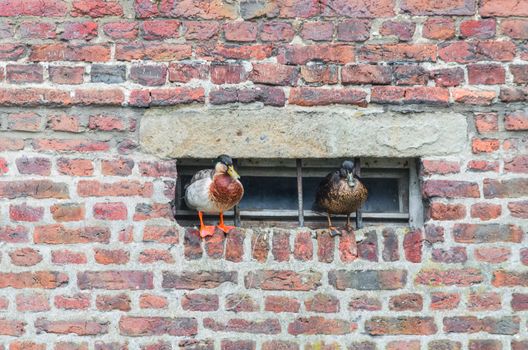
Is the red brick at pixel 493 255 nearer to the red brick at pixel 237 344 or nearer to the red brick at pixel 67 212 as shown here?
the red brick at pixel 237 344

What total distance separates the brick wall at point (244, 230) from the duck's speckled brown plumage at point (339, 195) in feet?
0.50

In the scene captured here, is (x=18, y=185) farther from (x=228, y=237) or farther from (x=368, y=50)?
(x=368, y=50)

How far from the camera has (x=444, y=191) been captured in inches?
138

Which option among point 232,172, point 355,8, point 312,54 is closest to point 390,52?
point 355,8

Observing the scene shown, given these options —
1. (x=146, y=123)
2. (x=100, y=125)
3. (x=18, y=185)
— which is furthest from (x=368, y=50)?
(x=18, y=185)

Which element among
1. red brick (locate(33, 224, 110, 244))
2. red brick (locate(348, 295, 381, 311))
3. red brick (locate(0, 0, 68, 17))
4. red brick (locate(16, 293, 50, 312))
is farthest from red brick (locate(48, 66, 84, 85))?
red brick (locate(348, 295, 381, 311))

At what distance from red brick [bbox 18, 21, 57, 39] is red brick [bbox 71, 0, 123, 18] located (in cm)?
14

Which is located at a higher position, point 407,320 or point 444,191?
point 444,191

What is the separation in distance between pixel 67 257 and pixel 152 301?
46 cm

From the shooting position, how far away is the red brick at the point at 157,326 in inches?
137

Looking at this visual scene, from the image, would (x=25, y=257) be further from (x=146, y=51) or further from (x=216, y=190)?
(x=146, y=51)

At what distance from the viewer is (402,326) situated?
11.5 feet

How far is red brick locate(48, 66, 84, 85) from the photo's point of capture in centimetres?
350

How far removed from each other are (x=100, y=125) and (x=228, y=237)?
83 centimetres
